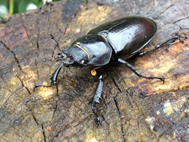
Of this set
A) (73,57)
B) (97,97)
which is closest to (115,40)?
(73,57)

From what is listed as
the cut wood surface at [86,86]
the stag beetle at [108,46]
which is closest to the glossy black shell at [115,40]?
the stag beetle at [108,46]

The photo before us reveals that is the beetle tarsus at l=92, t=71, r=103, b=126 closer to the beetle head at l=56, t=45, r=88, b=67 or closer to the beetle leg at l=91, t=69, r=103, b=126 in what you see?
the beetle leg at l=91, t=69, r=103, b=126

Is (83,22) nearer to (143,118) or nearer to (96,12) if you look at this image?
(96,12)

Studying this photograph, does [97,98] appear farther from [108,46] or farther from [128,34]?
[128,34]

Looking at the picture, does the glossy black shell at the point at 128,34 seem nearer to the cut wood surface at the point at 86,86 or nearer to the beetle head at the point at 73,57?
the cut wood surface at the point at 86,86

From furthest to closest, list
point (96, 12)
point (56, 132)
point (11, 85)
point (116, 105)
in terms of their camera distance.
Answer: point (96, 12)
point (11, 85)
point (116, 105)
point (56, 132)

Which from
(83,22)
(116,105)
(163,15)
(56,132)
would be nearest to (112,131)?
(116,105)

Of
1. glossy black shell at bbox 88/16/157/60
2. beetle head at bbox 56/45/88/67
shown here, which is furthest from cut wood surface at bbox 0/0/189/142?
beetle head at bbox 56/45/88/67

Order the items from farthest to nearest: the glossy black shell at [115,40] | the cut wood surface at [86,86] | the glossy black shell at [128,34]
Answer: the glossy black shell at [128,34] → the glossy black shell at [115,40] → the cut wood surface at [86,86]
